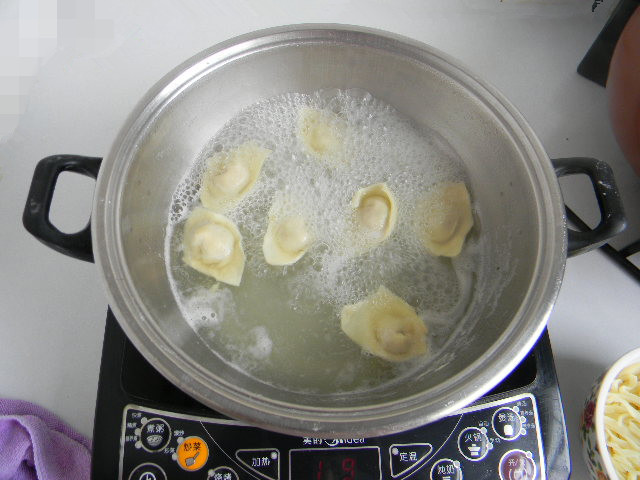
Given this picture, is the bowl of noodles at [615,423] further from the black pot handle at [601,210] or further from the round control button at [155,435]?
the round control button at [155,435]

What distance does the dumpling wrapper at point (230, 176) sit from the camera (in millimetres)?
784

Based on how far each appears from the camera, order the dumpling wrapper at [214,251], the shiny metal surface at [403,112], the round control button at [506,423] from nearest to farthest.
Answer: the shiny metal surface at [403,112] < the round control button at [506,423] < the dumpling wrapper at [214,251]

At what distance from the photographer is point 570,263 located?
0.80m

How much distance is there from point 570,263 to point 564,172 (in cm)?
22

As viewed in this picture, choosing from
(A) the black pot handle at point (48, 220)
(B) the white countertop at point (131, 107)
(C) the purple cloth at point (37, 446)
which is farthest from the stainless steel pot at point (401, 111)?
(C) the purple cloth at point (37, 446)

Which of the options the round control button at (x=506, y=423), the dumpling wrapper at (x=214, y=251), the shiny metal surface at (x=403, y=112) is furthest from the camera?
the dumpling wrapper at (x=214, y=251)

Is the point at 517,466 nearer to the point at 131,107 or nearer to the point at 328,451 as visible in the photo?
the point at 328,451

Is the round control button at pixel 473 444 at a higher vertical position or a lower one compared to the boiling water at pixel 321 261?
lower

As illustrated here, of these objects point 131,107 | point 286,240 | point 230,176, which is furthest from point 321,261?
point 131,107

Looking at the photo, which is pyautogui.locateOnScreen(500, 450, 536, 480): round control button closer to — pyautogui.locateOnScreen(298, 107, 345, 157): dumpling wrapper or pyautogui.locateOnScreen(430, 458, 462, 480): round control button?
pyautogui.locateOnScreen(430, 458, 462, 480): round control button

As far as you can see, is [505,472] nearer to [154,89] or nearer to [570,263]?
[570,263]

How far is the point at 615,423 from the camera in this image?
2.12 ft

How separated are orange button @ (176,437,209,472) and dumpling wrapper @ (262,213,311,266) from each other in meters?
0.26

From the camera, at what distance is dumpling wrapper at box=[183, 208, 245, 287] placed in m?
0.74
